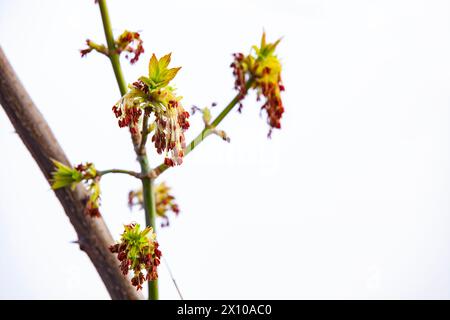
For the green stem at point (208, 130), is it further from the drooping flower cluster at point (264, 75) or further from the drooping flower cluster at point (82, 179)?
the drooping flower cluster at point (82, 179)

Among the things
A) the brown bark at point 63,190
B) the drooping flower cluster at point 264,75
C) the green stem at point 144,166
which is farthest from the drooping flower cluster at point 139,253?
the drooping flower cluster at point 264,75

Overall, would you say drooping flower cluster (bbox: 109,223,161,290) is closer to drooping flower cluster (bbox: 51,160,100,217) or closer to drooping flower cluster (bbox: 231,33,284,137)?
drooping flower cluster (bbox: 51,160,100,217)

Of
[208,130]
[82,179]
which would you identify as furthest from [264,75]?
[82,179]

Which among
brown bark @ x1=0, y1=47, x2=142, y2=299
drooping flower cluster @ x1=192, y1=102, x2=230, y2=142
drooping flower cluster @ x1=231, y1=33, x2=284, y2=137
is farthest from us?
brown bark @ x1=0, y1=47, x2=142, y2=299

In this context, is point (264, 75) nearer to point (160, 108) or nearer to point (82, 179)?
point (160, 108)

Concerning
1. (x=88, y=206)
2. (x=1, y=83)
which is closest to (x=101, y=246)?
(x=88, y=206)

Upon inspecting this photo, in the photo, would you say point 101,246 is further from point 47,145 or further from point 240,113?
point 240,113

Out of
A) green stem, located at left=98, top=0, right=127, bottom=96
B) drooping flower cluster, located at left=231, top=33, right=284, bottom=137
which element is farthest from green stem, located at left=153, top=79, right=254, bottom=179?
green stem, located at left=98, top=0, right=127, bottom=96
